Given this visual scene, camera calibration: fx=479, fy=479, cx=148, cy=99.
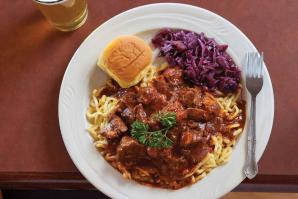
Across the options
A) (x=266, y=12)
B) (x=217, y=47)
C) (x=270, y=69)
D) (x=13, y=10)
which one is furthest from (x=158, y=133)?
(x=13, y=10)

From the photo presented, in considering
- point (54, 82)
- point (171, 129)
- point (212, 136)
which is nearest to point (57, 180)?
point (54, 82)

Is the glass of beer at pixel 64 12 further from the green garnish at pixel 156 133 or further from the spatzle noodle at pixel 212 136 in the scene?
the green garnish at pixel 156 133

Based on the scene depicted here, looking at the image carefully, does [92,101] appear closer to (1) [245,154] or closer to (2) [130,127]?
(2) [130,127]

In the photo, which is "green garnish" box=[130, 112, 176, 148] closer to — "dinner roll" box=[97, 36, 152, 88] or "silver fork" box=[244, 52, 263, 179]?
"dinner roll" box=[97, 36, 152, 88]

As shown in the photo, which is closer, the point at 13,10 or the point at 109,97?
the point at 109,97

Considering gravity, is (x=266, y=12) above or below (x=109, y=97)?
above

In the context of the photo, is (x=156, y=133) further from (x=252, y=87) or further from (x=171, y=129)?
(x=252, y=87)
